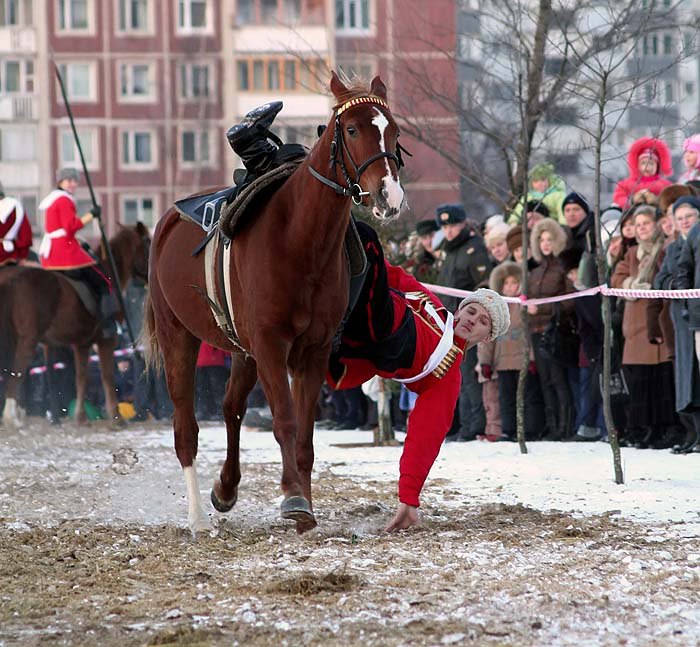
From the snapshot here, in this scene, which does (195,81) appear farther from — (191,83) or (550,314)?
(550,314)

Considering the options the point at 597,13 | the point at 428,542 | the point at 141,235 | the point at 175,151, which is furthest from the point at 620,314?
the point at 175,151

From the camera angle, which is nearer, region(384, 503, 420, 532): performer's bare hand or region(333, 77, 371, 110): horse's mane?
region(333, 77, 371, 110): horse's mane

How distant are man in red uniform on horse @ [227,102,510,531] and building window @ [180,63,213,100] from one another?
54.5m

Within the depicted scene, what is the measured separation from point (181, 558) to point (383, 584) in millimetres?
1357

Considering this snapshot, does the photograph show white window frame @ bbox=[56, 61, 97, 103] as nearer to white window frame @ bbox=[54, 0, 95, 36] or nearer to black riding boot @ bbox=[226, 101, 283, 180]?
white window frame @ bbox=[54, 0, 95, 36]

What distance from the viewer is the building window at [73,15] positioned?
6291 cm

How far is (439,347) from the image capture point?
8086 mm

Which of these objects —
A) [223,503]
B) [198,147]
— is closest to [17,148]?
[198,147]

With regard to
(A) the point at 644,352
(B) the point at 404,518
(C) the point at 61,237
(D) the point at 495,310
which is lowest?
(B) the point at 404,518

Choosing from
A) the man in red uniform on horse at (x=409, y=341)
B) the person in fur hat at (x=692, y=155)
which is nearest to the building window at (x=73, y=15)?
the person in fur hat at (x=692, y=155)

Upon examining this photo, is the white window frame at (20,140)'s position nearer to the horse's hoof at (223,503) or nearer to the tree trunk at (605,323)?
the tree trunk at (605,323)

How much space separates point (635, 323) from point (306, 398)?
5.00m

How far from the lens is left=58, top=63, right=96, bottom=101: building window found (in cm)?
6322

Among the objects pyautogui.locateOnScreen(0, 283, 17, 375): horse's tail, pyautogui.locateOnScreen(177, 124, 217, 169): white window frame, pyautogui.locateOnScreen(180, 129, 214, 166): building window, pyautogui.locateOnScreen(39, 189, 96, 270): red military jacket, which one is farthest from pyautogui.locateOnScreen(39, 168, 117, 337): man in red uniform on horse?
pyautogui.locateOnScreen(180, 129, 214, 166): building window
